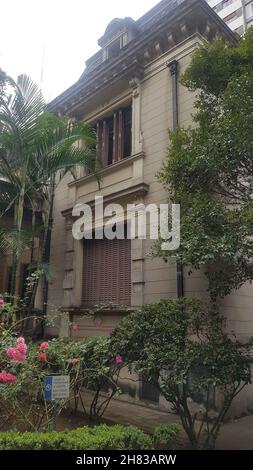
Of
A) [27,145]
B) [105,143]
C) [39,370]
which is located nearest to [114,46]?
[105,143]

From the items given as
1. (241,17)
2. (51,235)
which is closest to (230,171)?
(51,235)

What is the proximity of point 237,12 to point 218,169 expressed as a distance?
37.8 meters

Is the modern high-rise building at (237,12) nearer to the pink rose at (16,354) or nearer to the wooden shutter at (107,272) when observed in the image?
the wooden shutter at (107,272)

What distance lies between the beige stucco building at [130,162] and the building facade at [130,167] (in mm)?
22

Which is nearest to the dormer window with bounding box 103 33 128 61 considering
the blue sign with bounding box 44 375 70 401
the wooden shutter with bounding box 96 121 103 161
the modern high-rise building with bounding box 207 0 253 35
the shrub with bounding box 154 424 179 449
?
the wooden shutter with bounding box 96 121 103 161

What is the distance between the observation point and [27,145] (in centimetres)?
786

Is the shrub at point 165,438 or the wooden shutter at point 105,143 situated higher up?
the wooden shutter at point 105,143

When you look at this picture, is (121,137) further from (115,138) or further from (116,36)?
(116,36)

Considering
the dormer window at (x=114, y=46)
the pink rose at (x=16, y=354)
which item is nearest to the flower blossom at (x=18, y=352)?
the pink rose at (x=16, y=354)

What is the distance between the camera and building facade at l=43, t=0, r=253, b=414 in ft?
25.5

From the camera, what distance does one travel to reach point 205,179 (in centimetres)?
569

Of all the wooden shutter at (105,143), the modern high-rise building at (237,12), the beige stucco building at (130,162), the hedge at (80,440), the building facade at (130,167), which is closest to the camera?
the hedge at (80,440)

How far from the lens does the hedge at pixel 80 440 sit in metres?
3.46
